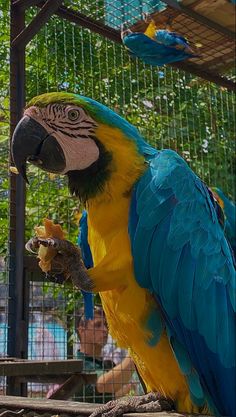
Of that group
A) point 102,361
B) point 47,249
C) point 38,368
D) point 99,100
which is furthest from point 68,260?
point 102,361

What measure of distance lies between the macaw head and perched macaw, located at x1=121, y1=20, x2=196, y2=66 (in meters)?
1.22

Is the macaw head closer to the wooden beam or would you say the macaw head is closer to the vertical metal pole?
the wooden beam

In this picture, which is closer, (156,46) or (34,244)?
(34,244)

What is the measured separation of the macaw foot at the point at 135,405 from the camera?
1205 mm

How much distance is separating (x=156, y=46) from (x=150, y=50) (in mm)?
35

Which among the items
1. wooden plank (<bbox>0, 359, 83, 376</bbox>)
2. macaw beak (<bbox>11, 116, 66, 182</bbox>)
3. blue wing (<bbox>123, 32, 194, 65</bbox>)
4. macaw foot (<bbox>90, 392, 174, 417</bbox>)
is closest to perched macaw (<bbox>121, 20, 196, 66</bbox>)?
blue wing (<bbox>123, 32, 194, 65</bbox>)

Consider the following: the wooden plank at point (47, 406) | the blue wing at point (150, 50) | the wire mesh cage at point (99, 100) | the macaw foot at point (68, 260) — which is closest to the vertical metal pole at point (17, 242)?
the wire mesh cage at point (99, 100)

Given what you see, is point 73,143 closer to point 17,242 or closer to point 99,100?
point 17,242

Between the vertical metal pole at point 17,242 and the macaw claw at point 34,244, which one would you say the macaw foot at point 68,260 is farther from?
the vertical metal pole at point 17,242

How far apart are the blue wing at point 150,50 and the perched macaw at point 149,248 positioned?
1.20 m

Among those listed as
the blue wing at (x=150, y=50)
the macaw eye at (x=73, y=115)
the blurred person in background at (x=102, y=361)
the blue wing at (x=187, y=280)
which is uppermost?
the blue wing at (x=150, y=50)

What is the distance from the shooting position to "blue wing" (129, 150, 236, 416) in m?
1.24

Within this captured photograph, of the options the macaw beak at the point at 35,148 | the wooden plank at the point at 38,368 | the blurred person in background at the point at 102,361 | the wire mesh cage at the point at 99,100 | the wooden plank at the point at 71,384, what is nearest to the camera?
the macaw beak at the point at 35,148

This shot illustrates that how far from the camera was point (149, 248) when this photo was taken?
1258 mm
